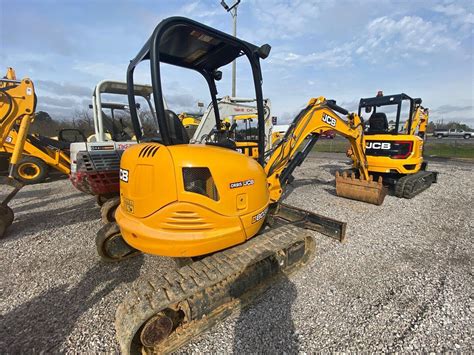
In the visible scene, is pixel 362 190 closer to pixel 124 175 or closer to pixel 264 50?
pixel 264 50

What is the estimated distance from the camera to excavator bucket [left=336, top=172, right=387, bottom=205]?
5.71m

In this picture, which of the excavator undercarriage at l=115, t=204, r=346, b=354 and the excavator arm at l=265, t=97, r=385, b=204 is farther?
the excavator arm at l=265, t=97, r=385, b=204

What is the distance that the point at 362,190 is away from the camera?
5988mm

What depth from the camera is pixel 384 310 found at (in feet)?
8.27

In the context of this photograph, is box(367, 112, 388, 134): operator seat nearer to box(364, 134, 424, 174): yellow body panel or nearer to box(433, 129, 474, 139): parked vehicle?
box(364, 134, 424, 174): yellow body panel

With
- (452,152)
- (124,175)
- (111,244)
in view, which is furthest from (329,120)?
(452,152)

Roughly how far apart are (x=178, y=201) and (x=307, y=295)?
1870 mm

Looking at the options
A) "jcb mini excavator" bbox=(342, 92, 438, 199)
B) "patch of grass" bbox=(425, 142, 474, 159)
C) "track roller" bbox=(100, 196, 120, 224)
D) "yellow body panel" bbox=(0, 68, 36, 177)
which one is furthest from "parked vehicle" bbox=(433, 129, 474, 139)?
"yellow body panel" bbox=(0, 68, 36, 177)

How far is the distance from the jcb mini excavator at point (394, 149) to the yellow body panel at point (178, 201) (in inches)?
193

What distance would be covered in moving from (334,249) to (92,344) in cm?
327

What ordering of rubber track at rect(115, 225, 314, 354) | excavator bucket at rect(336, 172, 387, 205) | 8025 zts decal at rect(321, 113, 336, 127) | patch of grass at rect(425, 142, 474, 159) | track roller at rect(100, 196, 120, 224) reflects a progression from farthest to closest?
1. patch of grass at rect(425, 142, 474, 159)
2. excavator bucket at rect(336, 172, 387, 205)
3. 8025 zts decal at rect(321, 113, 336, 127)
4. track roller at rect(100, 196, 120, 224)
5. rubber track at rect(115, 225, 314, 354)

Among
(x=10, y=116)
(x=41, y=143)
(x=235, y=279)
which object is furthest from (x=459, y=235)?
(x=41, y=143)

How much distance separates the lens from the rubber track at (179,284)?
6.06 feet

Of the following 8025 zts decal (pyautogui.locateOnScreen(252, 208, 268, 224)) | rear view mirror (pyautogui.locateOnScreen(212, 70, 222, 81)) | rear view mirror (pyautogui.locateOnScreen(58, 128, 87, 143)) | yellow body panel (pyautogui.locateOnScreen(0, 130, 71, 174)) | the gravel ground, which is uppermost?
rear view mirror (pyautogui.locateOnScreen(212, 70, 222, 81))
